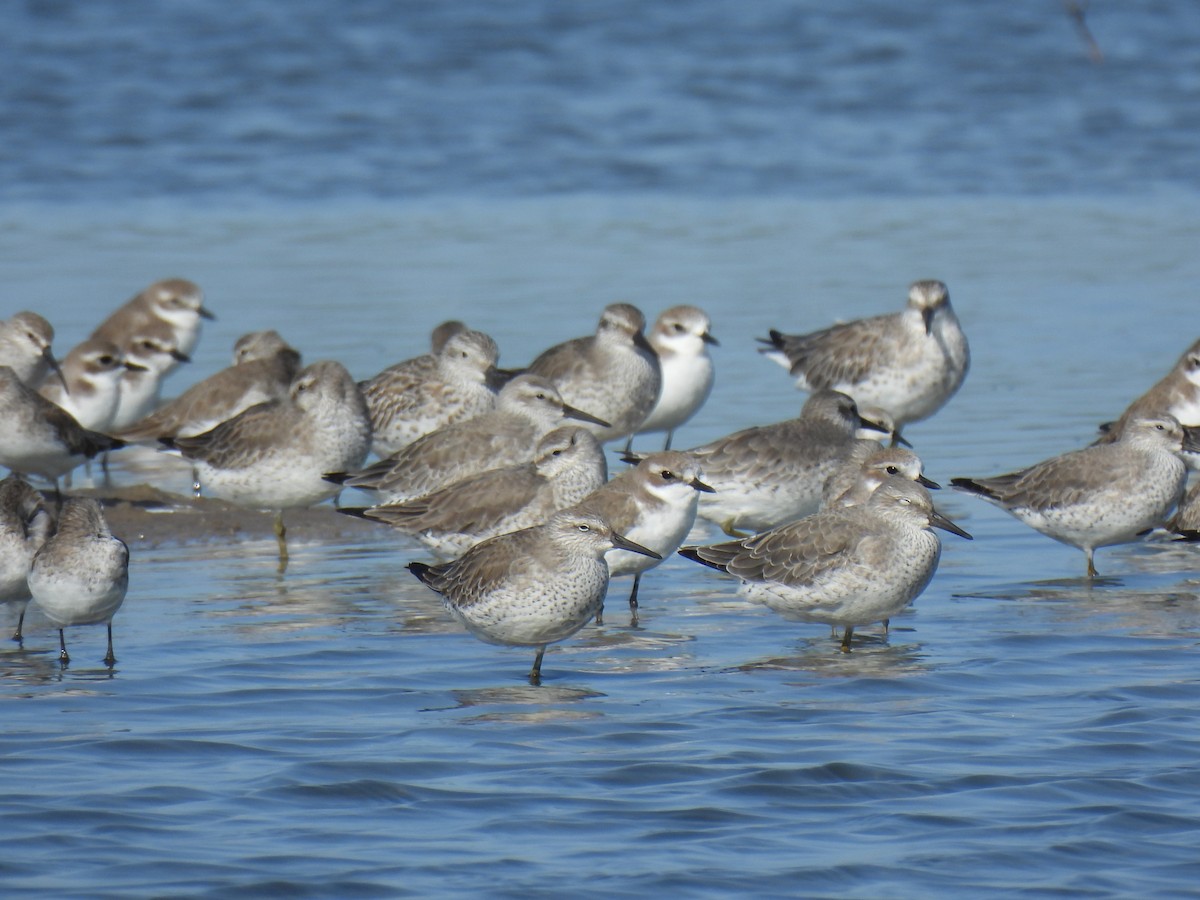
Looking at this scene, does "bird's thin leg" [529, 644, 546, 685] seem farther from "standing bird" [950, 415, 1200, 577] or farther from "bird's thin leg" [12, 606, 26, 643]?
"standing bird" [950, 415, 1200, 577]

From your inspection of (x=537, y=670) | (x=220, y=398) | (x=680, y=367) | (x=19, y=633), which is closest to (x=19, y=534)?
(x=19, y=633)

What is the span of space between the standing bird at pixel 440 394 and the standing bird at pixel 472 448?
938mm

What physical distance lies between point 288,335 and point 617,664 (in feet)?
27.9

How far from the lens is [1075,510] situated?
36.2 feet

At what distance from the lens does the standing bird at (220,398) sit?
14.2m

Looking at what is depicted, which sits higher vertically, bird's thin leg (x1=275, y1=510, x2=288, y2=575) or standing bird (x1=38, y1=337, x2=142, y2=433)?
standing bird (x1=38, y1=337, x2=142, y2=433)

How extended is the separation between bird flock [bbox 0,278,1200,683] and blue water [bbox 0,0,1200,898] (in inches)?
13.8

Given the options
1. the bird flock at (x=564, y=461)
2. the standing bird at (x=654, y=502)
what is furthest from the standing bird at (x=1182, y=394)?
the standing bird at (x=654, y=502)

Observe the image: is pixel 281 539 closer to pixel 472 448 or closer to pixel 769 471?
pixel 472 448

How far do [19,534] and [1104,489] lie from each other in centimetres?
566

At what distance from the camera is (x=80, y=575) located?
29.8ft

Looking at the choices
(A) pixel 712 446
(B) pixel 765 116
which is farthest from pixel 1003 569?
(B) pixel 765 116

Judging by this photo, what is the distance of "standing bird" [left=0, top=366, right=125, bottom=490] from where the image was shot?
1262 cm

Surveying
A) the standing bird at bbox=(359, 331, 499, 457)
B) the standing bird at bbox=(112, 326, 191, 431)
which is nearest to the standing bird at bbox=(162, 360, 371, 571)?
the standing bird at bbox=(359, 331, 499, 457)
